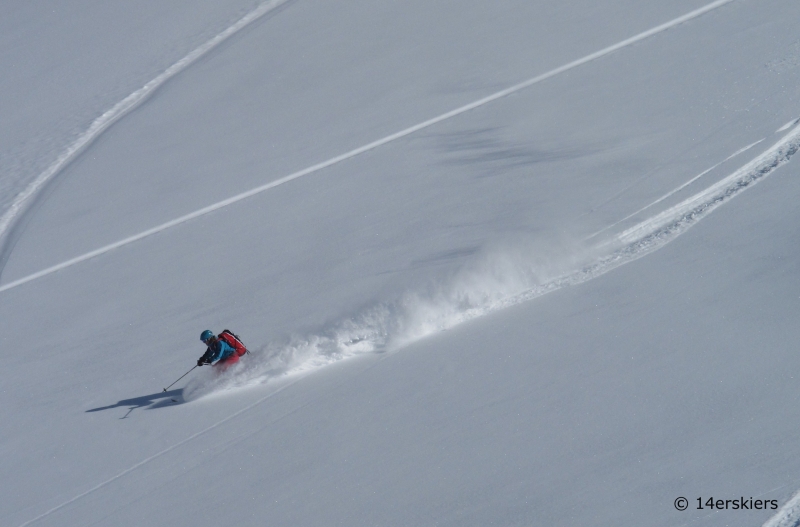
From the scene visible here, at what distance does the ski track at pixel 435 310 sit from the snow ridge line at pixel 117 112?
502cm

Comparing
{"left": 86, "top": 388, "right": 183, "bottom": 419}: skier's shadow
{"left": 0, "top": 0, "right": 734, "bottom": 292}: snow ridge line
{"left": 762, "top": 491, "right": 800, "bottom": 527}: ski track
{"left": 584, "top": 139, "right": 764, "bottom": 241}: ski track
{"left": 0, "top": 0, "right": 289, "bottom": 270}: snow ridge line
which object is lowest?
{"left": 762, "top": 491, "right": 800, "bottom": 527}: ski track

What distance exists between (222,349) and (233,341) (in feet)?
0.51

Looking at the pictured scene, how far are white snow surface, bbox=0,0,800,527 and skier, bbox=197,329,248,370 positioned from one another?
162 mm

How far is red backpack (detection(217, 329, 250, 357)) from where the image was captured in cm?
697

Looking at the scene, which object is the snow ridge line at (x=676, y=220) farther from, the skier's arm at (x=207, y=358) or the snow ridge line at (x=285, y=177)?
the snow ridge line at (x=285, y=177)

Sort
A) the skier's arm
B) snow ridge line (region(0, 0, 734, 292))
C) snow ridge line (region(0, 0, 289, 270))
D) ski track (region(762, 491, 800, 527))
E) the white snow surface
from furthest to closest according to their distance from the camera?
snow ridge line (region(0, 0, 289, 270)) → snow ridge line (region(0, 0, 734, 292)) → the skier's arm → the white snow surface → ski track (region(762, 491, 800, 527))

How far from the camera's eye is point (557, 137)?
365 inches

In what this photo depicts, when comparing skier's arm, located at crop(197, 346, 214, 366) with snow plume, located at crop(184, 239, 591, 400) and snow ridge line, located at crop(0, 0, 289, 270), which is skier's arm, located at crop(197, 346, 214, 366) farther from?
snow ridge line, located at crop(0, 0, 289, 270)

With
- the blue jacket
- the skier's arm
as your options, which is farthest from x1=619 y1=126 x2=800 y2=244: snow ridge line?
the skier's arm

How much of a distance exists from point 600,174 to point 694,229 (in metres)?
1.34

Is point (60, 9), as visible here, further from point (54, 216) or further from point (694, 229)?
point (694, 229)

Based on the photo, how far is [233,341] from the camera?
23.0ft

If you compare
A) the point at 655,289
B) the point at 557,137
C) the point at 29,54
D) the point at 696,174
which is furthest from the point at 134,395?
the point at 29,54

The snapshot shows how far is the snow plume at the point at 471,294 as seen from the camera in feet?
23.6
